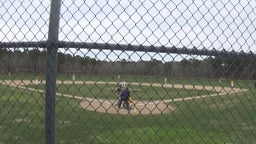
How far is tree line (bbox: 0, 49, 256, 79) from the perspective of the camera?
3607 mm

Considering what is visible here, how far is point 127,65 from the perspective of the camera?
362cm

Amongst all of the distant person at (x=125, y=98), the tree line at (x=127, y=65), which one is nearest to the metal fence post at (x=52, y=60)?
the tree line at (x=127, y=65)

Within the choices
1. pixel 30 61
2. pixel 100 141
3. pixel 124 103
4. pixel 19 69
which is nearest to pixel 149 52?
pixel 30 61

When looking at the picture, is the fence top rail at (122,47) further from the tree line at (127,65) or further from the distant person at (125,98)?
the distant person at (125,98)

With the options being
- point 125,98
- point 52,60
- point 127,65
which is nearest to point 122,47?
point 127,65

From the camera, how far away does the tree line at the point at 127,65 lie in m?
Result: 3.61

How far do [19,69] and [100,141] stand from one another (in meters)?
7.78

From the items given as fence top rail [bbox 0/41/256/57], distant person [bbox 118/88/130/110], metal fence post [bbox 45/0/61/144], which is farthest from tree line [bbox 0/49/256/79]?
distant person [bbox 118/88/130/110]

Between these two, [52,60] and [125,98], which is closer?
[52,60]

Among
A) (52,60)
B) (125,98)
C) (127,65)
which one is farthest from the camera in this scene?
(125,98)

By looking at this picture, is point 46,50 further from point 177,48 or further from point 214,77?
point 214,77

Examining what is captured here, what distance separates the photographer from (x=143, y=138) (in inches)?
475

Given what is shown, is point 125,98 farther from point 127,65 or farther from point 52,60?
point 52,60

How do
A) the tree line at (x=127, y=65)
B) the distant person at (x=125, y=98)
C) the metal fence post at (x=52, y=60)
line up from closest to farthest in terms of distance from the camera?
the metal fence post at (x=52, y=60)
the tree line at (x=127, y=65)
the distant person at (x=125, y=98)
